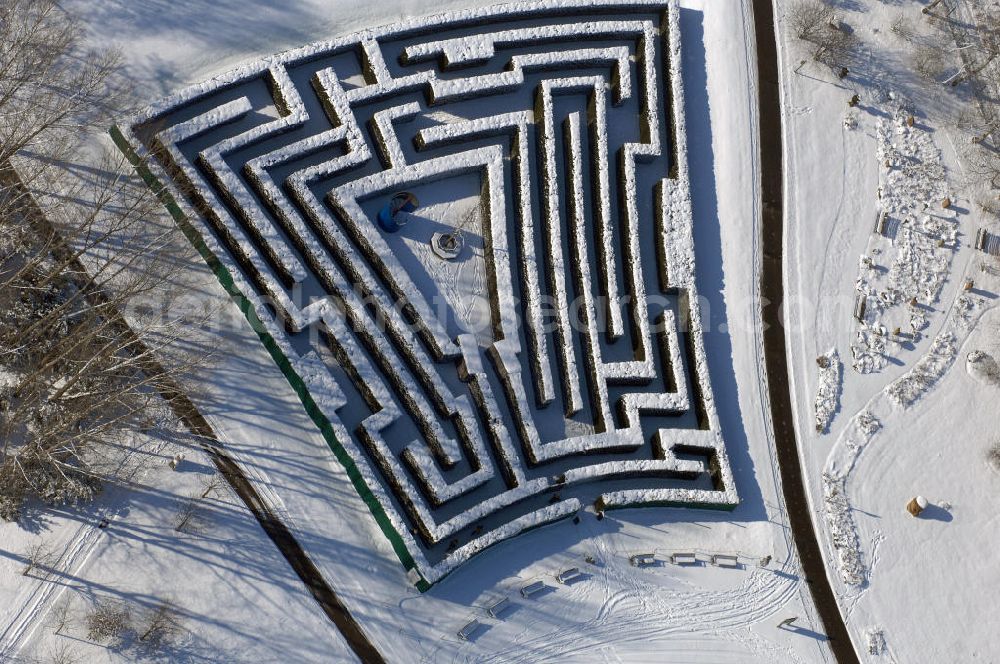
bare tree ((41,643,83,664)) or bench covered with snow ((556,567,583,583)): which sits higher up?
bare tree ((41,643,83,664))

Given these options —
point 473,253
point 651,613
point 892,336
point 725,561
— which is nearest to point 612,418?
point 725,561

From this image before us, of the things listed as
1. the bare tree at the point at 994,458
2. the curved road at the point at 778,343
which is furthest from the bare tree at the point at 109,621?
the bare tree at the point at 994,458

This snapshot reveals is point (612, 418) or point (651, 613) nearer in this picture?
point (651, 613)

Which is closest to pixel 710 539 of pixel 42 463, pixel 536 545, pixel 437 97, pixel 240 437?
pixel 536 545

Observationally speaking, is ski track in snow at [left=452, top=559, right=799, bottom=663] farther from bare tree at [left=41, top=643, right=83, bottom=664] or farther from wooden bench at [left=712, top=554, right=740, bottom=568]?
bare tree at [left=41, top=643, right=83, bottom=664]

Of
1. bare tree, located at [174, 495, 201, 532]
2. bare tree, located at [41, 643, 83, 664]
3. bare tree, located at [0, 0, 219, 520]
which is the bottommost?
bare tree, located at [41, 643, 83, 664]

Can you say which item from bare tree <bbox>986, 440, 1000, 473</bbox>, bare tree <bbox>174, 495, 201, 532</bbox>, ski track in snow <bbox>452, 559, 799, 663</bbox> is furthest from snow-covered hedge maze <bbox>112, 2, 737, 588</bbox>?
bare tree <bbox>986, 440, 1000, 473</bbox>

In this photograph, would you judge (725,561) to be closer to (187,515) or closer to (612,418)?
(612,418)
